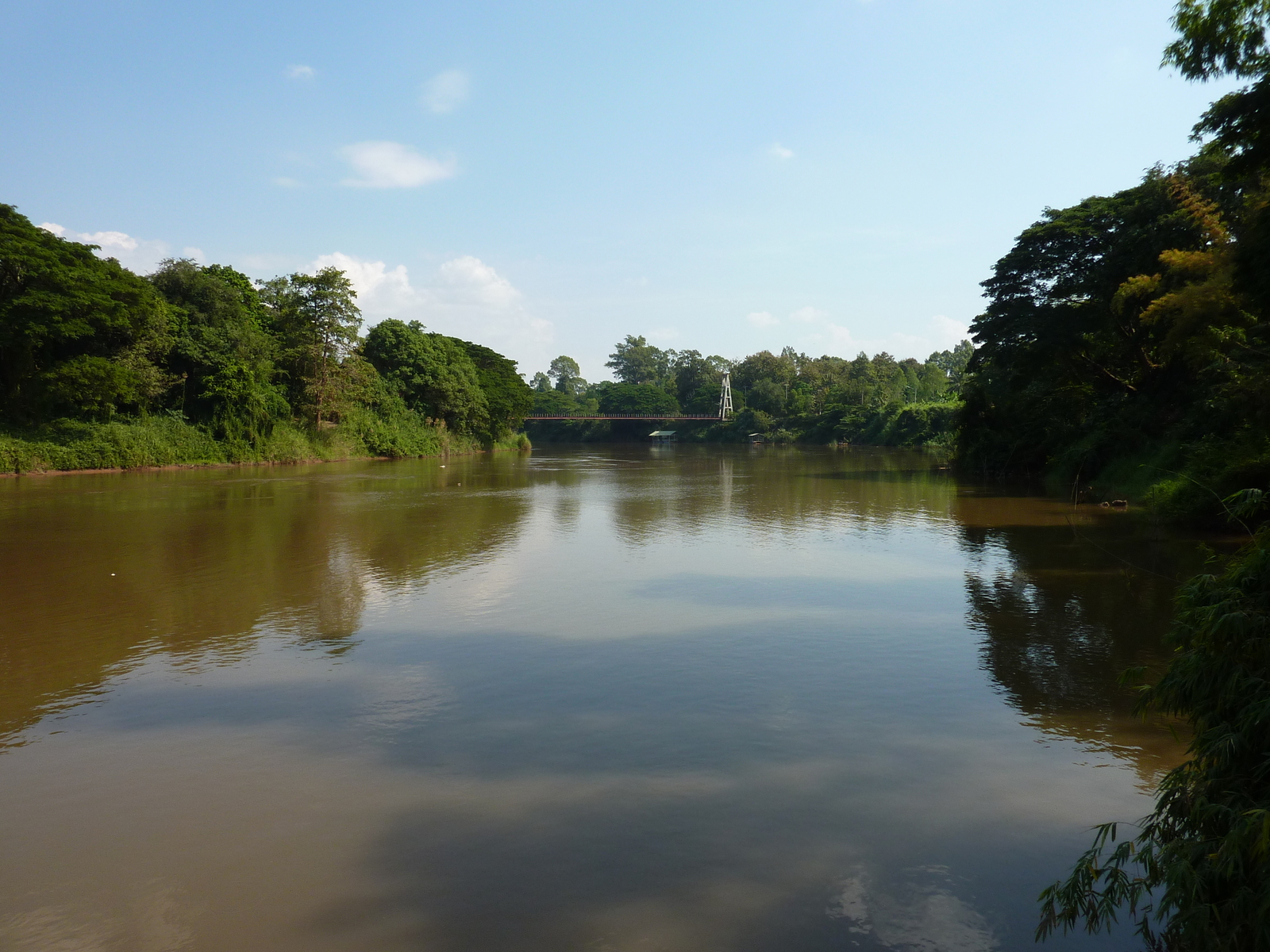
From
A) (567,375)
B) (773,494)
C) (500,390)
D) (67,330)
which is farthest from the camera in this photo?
(567,375)

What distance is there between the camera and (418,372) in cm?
5566

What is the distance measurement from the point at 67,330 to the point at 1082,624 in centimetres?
3508

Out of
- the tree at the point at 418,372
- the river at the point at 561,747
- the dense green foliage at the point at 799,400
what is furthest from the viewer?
the dense green foliage at the point at 799,400

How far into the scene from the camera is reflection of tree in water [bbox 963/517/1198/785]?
6480mm

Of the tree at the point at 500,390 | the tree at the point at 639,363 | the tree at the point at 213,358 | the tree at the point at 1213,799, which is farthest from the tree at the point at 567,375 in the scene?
the tree at the point at 1213,799

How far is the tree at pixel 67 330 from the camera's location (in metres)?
31.1

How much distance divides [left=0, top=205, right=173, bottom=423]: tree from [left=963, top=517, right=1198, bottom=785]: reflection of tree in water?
3233 centimetres

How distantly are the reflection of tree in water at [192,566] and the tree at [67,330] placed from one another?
6891 mm

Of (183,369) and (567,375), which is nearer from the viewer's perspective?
(183,369)

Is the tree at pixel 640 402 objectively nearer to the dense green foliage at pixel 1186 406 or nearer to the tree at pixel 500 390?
the tree at pixel 500 390

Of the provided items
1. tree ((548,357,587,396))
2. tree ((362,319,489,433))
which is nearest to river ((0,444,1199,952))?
tree ((362,319,489,433))

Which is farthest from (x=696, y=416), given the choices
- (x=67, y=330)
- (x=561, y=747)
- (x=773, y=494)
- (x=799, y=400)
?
(x=561, y=747)

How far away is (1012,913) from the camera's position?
406 centimetres

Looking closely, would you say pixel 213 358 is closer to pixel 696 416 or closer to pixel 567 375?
pixel 696 416
